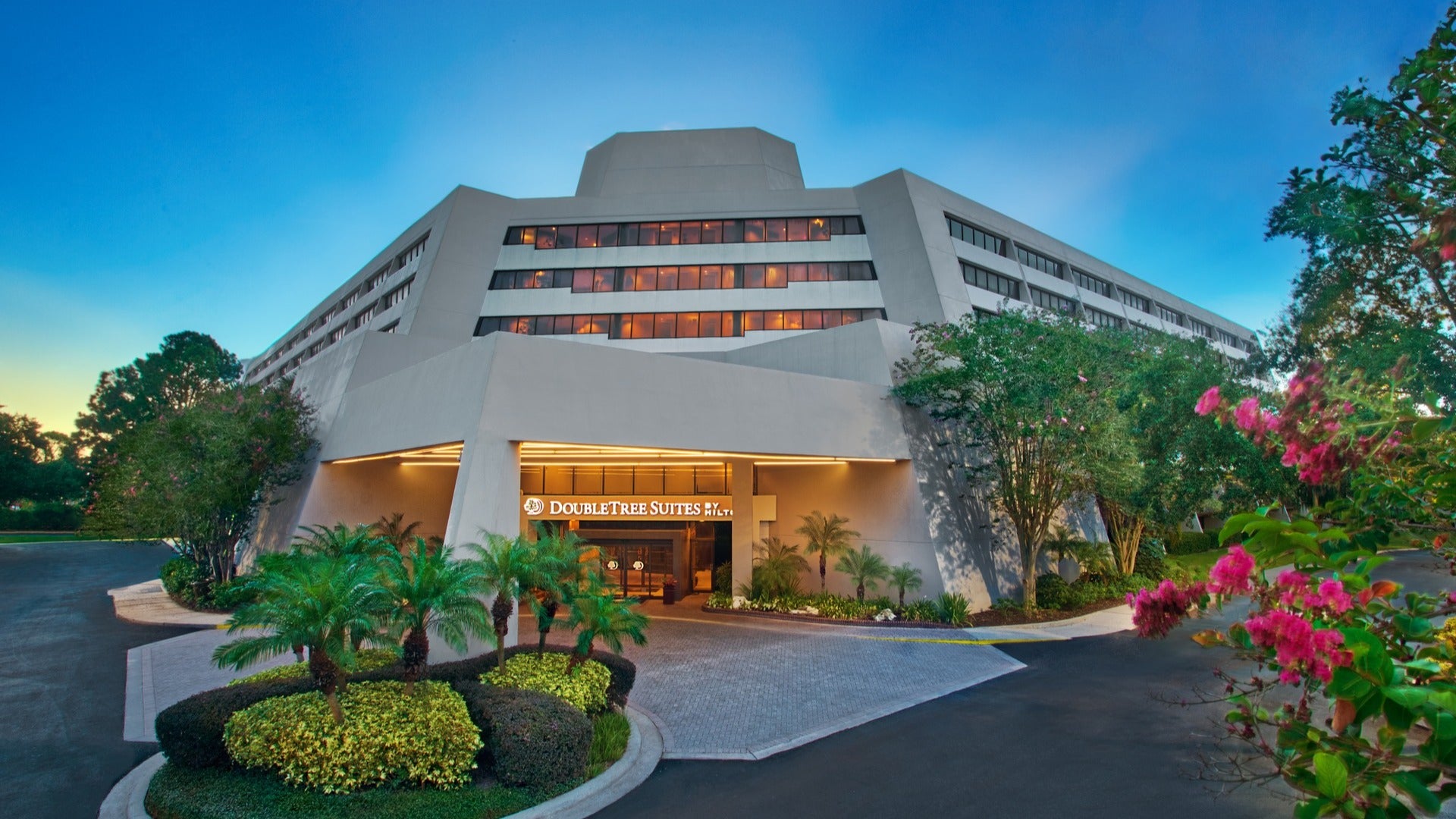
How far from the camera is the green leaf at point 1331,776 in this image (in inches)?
90.1

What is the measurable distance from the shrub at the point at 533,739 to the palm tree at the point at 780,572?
13.7 m

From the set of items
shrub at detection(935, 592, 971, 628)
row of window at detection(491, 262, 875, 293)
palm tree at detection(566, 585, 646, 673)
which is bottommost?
shrub at detection(935, 592, 971, 628)

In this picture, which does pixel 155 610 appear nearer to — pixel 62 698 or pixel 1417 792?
pixel 62 698

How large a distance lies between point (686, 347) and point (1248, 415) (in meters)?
34.0

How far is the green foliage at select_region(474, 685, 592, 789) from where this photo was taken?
9383mm

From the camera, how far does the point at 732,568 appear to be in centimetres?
2469

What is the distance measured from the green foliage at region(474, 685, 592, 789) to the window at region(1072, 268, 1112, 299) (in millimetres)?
47218

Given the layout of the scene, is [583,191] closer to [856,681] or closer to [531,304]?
[531,304]

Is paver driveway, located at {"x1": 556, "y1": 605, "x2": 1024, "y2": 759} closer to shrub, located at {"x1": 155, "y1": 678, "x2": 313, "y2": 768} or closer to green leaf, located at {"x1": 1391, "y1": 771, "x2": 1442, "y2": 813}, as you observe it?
shrub, located at {"x1": 155, "y1": 678, "x2": 313, "y2": 768}

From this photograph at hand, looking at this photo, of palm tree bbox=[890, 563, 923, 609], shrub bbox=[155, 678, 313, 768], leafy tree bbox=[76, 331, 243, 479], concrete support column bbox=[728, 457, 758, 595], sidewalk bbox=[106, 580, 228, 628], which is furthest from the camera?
leafy tree bbox=[76, 331, 243, 479]

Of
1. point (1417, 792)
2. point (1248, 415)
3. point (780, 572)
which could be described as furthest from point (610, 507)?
point (1417, 792)

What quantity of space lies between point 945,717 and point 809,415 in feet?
33.0

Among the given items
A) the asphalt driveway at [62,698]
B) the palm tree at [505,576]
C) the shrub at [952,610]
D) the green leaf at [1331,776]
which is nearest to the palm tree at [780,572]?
the shrub at [952,610]

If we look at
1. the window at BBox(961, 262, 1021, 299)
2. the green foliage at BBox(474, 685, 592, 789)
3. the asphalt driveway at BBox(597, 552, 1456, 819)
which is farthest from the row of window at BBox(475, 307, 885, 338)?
the green foliage at BBox(474, 685, 592, 789)
